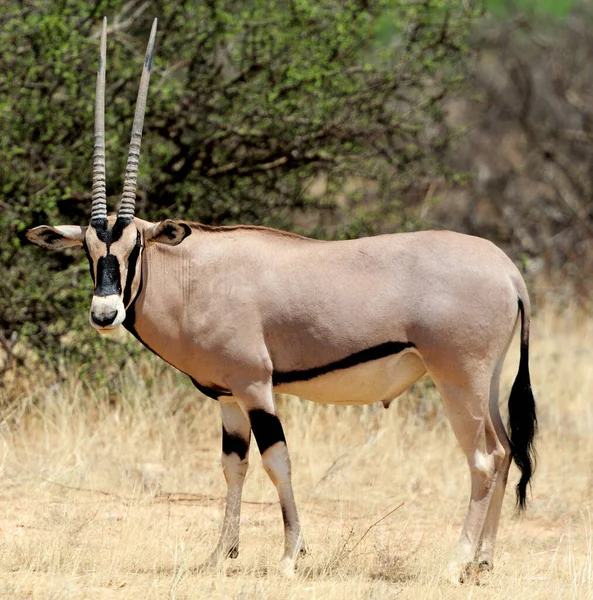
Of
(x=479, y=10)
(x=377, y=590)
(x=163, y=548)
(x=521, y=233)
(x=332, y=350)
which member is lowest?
(x=521, y=233)

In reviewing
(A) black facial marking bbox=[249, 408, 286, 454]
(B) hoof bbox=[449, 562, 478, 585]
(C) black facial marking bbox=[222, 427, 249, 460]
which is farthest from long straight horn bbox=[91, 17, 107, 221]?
(B) hoof bbox=[449, 562, 478, 585]

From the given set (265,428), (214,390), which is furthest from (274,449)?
(214,390)

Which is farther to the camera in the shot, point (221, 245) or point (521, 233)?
point (521, 233)

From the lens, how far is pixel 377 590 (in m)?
5.77

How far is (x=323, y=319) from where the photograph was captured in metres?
6.27

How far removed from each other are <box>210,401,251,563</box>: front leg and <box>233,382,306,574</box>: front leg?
42 cm

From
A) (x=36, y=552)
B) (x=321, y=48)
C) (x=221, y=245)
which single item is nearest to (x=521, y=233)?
(x=321, y=48)

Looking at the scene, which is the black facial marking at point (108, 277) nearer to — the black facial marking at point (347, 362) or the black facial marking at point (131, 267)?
the black facial marking at point (131, 267)

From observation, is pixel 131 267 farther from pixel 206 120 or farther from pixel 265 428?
pixel 206 120

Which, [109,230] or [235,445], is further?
[235,445]

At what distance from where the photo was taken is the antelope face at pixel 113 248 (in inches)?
231

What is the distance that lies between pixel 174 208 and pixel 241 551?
163 inches

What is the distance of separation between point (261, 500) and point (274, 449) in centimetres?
184

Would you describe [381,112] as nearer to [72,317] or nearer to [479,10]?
[479,10]
